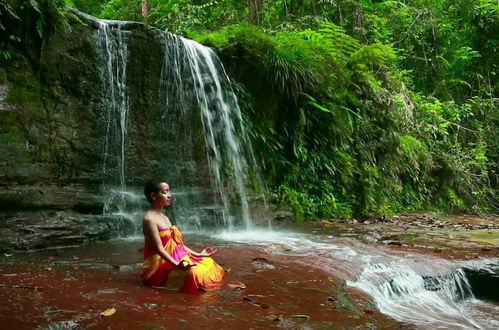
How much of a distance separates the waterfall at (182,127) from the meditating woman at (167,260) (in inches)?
104

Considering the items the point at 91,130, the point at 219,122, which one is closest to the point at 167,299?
the point at 91,130

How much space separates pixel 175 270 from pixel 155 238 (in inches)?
11.9

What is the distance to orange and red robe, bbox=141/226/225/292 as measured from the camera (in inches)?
142

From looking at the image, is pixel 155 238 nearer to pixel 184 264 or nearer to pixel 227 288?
pixel 184 264

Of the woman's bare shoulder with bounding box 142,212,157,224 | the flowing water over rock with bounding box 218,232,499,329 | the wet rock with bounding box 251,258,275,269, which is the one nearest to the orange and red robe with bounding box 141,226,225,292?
the woman's bare shoulder with bounding box 142,212,157,224

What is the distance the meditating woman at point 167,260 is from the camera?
3602 mm

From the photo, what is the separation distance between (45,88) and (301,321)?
16.6ft

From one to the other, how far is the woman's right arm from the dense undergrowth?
4.00 m

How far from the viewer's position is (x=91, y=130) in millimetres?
6680

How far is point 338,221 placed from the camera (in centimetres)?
889

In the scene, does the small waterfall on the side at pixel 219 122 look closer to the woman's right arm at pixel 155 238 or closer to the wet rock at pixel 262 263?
the wet rock at pixel 262 263

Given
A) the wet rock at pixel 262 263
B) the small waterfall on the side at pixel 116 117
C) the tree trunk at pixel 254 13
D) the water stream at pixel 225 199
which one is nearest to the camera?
the water stream at pixel 225 199

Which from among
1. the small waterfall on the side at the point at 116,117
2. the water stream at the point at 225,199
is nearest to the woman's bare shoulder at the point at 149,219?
the water stream at the point at 225,199

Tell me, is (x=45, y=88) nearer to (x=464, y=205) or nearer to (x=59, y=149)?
(x=59, y=149)
